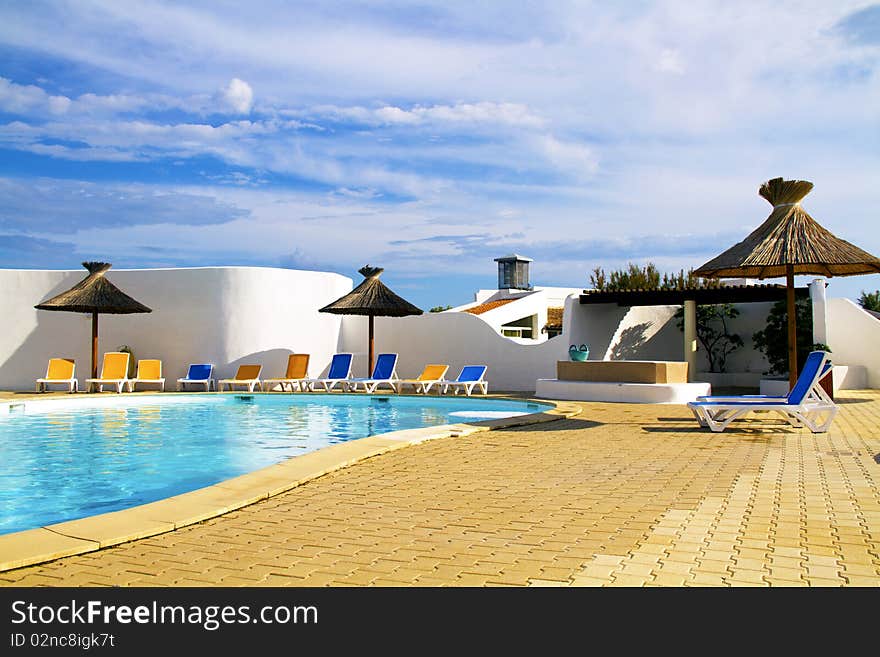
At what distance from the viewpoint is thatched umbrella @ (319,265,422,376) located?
1684 centimetres

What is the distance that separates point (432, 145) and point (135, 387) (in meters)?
8.92

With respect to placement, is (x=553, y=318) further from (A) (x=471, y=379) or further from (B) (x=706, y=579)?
(B) (x=706, y=579)

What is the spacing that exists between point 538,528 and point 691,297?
543 inches

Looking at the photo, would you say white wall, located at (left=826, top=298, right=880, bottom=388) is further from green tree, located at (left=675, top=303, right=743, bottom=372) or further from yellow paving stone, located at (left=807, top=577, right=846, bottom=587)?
yellow paving stone, located at (left=807, top=577, right=846, bottom=587)

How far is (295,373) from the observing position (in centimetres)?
1736

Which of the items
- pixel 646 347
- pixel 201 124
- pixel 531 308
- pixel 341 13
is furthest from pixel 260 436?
pixel 531 308

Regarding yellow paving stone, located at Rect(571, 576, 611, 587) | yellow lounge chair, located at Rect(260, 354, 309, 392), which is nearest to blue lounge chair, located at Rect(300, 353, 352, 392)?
yellow lounge chair, located at Rect(260, 354, 309, 392)

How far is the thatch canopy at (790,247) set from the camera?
31.6ft

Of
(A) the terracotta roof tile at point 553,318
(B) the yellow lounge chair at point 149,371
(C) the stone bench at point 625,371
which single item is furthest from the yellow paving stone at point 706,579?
(A) the terracotta roof tile at point 553,318

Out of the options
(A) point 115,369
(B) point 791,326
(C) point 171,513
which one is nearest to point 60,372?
(A) point 115,369

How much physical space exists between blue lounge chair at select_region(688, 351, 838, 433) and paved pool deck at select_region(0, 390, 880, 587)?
4.97ft

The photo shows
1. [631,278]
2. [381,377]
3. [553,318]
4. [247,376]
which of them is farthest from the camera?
[553,318]

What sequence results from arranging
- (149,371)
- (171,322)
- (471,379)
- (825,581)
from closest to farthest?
(825,581) < (471,379) < (149,371) < (171,322)
